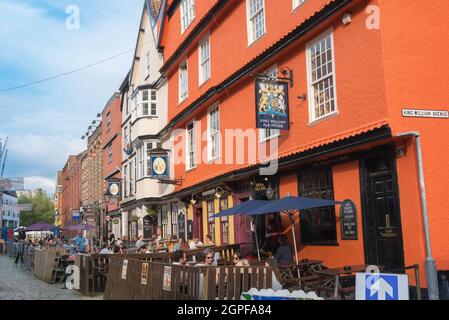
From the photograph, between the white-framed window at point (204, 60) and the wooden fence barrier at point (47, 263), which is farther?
the white-framed window at point (204, 60)

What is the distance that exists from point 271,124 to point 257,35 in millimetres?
4704

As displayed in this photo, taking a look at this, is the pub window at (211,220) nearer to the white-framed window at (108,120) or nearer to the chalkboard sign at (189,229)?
the chalkboard sign at (189,229)

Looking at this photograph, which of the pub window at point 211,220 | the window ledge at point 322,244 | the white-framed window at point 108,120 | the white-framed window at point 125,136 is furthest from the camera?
the white-framed window at point 108,120

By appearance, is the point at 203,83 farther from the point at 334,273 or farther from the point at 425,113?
the point at 334,273

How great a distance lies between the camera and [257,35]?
16234 mm

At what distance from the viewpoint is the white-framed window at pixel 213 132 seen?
19125 millimetres

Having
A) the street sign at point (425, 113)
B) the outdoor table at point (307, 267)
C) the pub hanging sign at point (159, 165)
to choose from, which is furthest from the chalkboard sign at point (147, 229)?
the street sign at point (425, 113)

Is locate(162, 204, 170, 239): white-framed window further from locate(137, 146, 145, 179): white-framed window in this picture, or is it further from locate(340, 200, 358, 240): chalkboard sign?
locate(340, 200, 358, 240): chalkboard sign

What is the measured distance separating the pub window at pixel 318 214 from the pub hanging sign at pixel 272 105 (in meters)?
1.60

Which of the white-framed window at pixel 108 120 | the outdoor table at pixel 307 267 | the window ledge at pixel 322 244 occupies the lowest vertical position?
the outdoor table at pixel 307 267

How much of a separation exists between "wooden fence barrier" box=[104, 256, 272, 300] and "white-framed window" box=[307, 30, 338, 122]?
17.7 ft

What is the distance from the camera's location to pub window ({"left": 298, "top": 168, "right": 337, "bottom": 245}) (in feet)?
39.0

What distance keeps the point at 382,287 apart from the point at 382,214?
439 cm
